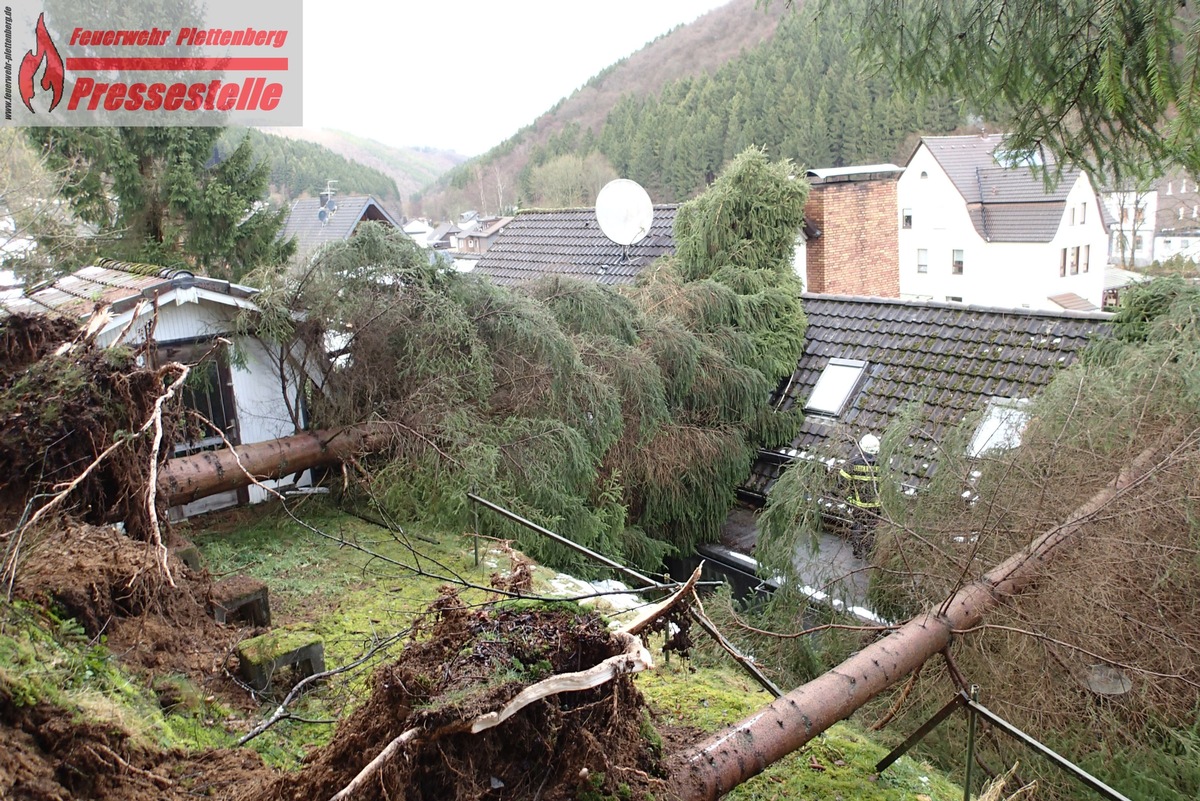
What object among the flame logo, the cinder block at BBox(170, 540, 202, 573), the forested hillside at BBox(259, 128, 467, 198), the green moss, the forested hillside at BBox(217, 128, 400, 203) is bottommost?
the green moss

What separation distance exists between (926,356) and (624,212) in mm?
5627

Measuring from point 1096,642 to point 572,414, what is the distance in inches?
182

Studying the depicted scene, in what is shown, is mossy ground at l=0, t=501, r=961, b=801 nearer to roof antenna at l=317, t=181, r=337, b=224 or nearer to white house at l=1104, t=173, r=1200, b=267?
roof antenna at l=317, t=181, r=337, b=224

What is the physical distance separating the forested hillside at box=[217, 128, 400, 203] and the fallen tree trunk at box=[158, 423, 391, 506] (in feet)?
103

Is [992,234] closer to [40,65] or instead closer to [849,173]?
[849,173]

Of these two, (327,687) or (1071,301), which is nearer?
(327,687)

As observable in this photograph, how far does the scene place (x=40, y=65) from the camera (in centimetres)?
1324

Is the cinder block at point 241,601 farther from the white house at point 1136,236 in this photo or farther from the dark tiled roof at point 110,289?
the white house at point 1136,236

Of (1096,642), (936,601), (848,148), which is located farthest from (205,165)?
(848,148)

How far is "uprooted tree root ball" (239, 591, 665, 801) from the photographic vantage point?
101 inches

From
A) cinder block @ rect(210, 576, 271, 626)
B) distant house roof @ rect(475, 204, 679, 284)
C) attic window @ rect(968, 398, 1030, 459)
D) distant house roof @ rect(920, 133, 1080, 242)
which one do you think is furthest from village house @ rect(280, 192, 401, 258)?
attic window @ rect(968, 398, 1030, 459)

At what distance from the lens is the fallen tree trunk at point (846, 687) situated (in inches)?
117

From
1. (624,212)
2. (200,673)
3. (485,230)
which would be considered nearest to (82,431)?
(200,673)

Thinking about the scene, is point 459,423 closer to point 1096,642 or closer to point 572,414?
point 572,414
